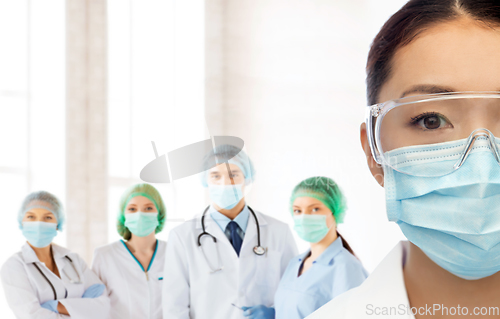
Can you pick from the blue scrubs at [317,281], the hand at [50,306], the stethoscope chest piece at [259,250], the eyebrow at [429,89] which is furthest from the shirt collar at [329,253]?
the hand at [50,306]

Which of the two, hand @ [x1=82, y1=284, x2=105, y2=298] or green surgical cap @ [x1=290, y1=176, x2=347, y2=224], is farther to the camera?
hand @ [x1=82, y1=284, x2=105, y2=298]

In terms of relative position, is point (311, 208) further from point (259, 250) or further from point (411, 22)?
point (411, 22)

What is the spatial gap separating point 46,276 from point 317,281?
930 mm

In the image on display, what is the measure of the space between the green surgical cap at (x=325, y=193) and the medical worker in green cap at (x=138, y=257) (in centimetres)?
47

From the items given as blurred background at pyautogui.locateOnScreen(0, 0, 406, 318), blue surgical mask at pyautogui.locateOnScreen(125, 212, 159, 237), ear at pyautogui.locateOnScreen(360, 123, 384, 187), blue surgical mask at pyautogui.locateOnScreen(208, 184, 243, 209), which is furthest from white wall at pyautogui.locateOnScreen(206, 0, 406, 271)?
ear at pyautogui.locateOnScreen(360, 123, 384, 187)

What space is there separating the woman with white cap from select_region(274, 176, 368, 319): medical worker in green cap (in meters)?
0.70

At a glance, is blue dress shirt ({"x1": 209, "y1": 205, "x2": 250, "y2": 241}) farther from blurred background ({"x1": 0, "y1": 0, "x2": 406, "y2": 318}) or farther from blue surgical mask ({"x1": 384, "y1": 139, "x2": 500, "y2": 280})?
blue surgical mask ({"x1": 384, "y1": 139, "x2": 500, "y2": 280})

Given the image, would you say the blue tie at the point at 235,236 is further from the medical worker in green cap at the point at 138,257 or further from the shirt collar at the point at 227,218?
the medical worker in green cap at the point at 138,257

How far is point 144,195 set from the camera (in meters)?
1.47

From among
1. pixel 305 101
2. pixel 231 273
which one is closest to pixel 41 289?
pixel 231 273

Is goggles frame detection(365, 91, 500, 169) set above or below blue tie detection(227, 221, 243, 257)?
above

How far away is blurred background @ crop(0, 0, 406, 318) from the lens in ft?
4.42

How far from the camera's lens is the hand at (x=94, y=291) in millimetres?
1521

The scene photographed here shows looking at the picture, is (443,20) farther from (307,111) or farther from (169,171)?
(169,171)
